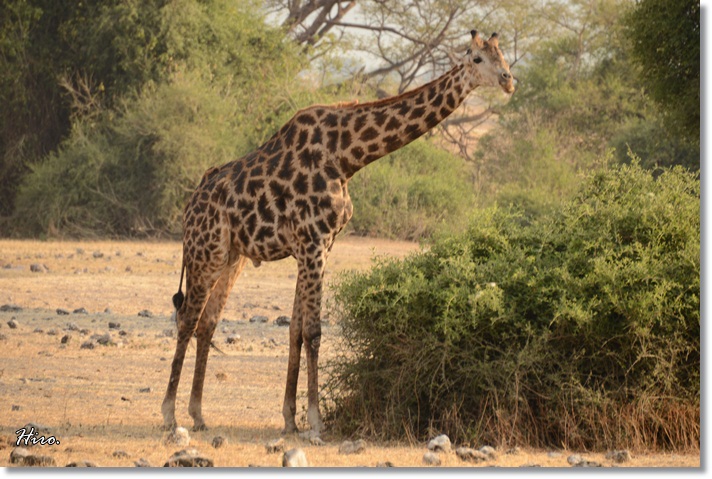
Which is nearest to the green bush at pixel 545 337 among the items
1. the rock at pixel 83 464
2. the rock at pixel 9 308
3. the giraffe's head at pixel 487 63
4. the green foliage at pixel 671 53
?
the giraffe's head at pixel 487 63

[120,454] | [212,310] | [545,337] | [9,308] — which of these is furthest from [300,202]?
[9,308]

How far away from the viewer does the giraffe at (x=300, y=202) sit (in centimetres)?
605

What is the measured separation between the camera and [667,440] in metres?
5.56

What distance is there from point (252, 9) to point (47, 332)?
1571cm

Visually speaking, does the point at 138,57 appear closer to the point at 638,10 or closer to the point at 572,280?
the point at 638,10

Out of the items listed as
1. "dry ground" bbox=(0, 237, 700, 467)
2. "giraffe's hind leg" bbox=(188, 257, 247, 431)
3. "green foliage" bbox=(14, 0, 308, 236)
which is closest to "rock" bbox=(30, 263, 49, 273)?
"dry ground" bbox=(0, 237, 700, 467)

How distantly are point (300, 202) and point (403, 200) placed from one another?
47.6 ft

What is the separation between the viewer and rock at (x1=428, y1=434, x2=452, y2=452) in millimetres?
5387

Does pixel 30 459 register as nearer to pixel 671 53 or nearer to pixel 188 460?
pixel 188 460

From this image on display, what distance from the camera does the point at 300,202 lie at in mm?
6102

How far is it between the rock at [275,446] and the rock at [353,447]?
285 mm

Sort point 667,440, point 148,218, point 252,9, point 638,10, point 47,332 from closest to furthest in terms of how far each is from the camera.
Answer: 1. point 667,440
2. point 47,332
3. point 638,10
4. point 148,218
5. point 252,9

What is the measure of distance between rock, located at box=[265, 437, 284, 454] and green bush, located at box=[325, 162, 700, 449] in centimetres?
50

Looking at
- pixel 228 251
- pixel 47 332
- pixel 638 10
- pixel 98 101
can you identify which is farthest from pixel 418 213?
pixel 228 251
